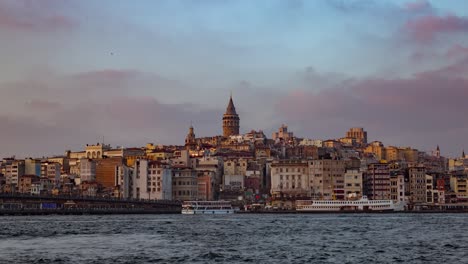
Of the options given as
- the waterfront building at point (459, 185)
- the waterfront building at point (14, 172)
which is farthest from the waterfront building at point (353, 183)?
the waterfront building at point (14, 172)

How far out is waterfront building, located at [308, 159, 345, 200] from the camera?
506 feet

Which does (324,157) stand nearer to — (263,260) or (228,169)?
(228,169)

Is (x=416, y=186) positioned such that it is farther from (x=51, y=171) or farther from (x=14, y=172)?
(x=14, y=172)

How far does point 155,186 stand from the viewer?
16162 centimetres

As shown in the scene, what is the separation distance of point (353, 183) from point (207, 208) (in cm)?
2411

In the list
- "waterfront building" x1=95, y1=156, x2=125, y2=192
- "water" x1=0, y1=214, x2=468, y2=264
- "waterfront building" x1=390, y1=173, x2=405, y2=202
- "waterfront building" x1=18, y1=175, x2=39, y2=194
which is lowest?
"water" x1=0, y1=214, x2=468, y2=264

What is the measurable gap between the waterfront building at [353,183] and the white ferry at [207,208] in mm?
19062

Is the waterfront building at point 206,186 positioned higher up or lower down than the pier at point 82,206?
higher up

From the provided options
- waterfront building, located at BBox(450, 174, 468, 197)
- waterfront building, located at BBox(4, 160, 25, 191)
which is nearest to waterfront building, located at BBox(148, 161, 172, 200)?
waterfront building, located at BBox(4, 160, 25, 191)

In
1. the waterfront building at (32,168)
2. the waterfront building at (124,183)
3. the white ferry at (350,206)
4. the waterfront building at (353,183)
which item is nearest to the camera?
the white ferry at (350,206)

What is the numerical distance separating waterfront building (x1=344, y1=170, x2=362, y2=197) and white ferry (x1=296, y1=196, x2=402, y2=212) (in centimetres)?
707

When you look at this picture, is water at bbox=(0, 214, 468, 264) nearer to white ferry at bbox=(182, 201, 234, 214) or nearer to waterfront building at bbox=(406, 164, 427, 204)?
white ferry at bbox=(182, 201, 234, 214)

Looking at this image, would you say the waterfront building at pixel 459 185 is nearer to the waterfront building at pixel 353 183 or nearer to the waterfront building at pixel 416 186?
the waterfront building at pixel 416 186

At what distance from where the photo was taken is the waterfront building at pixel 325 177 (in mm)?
154250
